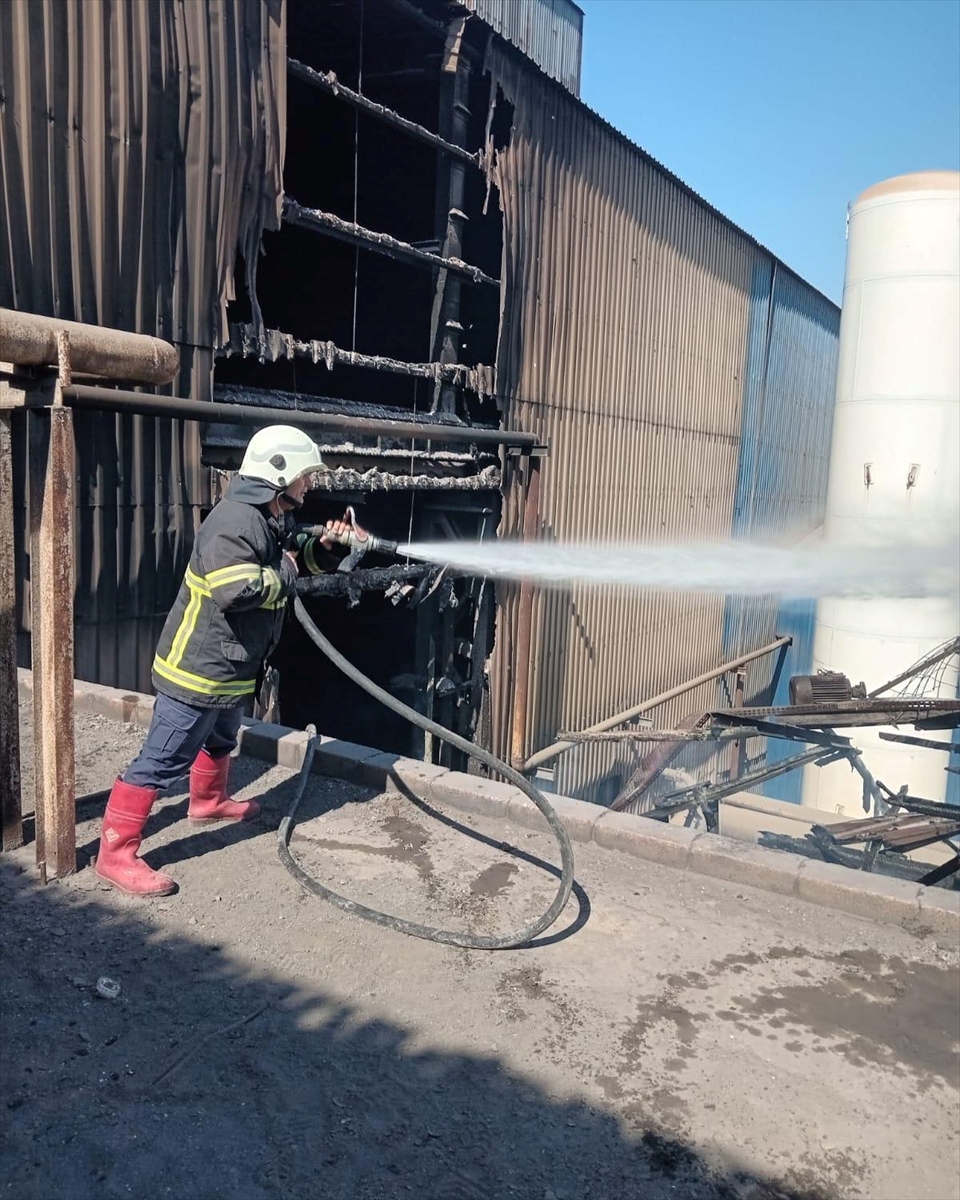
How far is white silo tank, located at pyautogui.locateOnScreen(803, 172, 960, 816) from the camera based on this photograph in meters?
15.8

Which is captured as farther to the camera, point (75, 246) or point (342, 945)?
point (75, 246)

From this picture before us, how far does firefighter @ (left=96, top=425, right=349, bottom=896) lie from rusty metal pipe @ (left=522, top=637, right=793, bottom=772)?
5.32m

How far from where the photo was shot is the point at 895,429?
16.3 metres

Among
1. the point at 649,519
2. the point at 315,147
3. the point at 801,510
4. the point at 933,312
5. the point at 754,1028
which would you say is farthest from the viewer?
the point at 801,510

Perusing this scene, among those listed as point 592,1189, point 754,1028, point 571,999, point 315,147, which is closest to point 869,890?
point 754,1028

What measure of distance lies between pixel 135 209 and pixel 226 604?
3803mm

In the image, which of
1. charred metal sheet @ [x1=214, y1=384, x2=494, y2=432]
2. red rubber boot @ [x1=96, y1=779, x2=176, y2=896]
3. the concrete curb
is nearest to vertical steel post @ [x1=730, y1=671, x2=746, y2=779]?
charred metal sheet @ [x1=214, y1=384, x2=494, y2=432]

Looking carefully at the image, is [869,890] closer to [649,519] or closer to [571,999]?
[571,999]

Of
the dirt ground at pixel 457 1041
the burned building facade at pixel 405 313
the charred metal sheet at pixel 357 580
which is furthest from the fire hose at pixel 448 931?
the charred metal sheet at pixel 357 580

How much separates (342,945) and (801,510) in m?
21.5

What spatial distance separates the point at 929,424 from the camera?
16.0 metres

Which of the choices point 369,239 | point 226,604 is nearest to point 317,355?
point 369,239

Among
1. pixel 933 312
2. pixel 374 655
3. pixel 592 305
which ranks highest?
pixel 933 312

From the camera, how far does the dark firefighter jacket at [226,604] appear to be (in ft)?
13.0
